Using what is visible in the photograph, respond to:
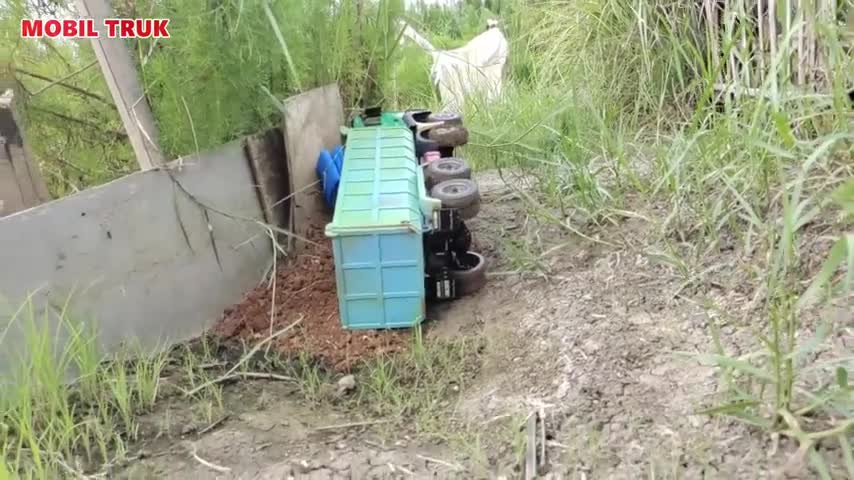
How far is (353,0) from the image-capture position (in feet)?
8.66

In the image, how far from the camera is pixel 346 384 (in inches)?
67.2

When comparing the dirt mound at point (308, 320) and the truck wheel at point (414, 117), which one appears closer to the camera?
the dirt mound at point (308, 320)

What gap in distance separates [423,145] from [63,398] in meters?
1.47

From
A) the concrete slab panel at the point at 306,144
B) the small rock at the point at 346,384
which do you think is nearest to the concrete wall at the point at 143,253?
the concrete slab panel at the point at 306,144

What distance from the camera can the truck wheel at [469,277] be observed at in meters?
2.04

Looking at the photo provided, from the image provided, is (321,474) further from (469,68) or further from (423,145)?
(469,68)

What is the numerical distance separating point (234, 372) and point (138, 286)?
0.33 m

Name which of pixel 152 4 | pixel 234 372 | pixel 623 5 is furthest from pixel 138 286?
pixel 623 5

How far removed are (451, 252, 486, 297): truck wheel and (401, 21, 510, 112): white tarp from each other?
1507 mm

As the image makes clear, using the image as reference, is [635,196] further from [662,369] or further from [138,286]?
[138,286]

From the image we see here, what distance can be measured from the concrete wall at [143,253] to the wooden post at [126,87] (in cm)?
7

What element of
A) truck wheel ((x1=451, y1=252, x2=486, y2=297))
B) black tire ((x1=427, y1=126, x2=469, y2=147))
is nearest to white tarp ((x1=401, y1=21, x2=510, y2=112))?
black tire ((x1=427, y1=126, x2=469, y2=147))

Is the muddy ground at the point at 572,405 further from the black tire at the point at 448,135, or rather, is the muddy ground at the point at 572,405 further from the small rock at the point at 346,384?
the black tire at the point at 448,135

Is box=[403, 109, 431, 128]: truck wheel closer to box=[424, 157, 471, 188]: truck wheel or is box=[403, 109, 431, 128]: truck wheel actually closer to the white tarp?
box=[424, 157, 471, 188]: truck wheel
